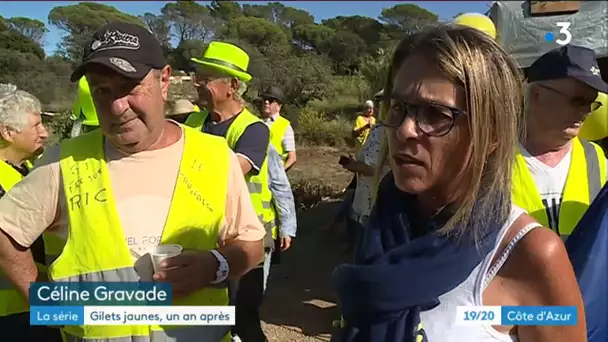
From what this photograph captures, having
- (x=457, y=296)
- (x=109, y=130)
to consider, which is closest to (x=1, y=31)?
(x=109, y=130)

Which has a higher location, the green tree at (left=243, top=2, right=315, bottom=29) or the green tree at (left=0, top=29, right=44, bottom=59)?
the green tree at (left=243, top=2, right=315, bottom=29)

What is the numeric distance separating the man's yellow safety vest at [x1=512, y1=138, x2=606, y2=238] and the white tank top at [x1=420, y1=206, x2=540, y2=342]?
1.05m

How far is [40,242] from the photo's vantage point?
2.54 metres

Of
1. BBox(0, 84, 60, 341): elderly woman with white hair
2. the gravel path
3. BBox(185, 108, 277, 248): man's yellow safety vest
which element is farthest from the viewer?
the gravel path

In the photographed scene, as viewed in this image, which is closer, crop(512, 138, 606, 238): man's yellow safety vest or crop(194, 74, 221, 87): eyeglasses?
crop(512, 138, 606, 238): man's yellow safety vest

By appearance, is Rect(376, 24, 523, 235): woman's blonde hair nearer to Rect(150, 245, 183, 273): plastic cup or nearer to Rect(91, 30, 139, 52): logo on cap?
Rect(150, 245, 183, 273): plastic cup

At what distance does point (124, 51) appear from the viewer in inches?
80.5

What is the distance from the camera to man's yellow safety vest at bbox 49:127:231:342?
6.53 feet

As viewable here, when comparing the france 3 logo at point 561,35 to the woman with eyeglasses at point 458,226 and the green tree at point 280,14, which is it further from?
the green tree at point 280,14

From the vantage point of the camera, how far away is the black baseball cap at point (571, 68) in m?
2.48

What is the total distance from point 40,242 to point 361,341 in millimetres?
1659

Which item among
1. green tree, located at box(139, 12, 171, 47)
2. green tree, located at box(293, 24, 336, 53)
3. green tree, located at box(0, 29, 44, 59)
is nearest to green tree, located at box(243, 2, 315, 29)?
green tree, located at box(293, 24, 336, 53)

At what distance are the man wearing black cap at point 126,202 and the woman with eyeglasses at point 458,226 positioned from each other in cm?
81

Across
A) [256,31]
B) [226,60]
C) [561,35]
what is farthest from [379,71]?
[256,31]
